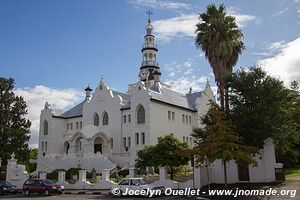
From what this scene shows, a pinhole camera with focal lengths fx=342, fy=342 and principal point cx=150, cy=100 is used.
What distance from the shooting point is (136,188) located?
2216 centimetres

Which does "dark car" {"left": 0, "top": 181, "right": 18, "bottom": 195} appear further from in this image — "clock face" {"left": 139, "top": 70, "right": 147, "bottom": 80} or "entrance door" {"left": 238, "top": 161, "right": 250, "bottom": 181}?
"clock face" {"left": 139, "top": 70, "right": 147, "bottom": 80}

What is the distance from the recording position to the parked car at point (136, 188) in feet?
71.4

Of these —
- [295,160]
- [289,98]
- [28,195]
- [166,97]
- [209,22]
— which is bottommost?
[28,195]

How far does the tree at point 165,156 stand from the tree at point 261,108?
569 centimetres

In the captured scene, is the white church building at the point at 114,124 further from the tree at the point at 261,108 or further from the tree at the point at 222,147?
the tree at the point at 222,147

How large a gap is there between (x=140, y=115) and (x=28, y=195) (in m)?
19.0

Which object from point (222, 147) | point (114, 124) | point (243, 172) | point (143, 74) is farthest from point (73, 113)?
point (222, 147)

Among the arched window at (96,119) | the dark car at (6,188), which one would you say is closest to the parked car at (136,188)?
the dark car at (6,188)

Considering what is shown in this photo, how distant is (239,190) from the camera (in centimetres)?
2188

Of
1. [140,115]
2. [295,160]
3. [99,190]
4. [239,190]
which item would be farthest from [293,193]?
[140,115]

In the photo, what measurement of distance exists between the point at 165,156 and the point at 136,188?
23.4ft

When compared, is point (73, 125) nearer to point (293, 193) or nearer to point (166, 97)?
point (166, 97)

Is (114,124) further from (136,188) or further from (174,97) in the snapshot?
(136,188)

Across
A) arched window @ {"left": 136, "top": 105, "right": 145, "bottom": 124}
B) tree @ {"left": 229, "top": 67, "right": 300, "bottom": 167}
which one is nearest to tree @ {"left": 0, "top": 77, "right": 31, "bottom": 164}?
arched window @ {"left": 136, "top": 105, "right": 145, "bottom": 124}
